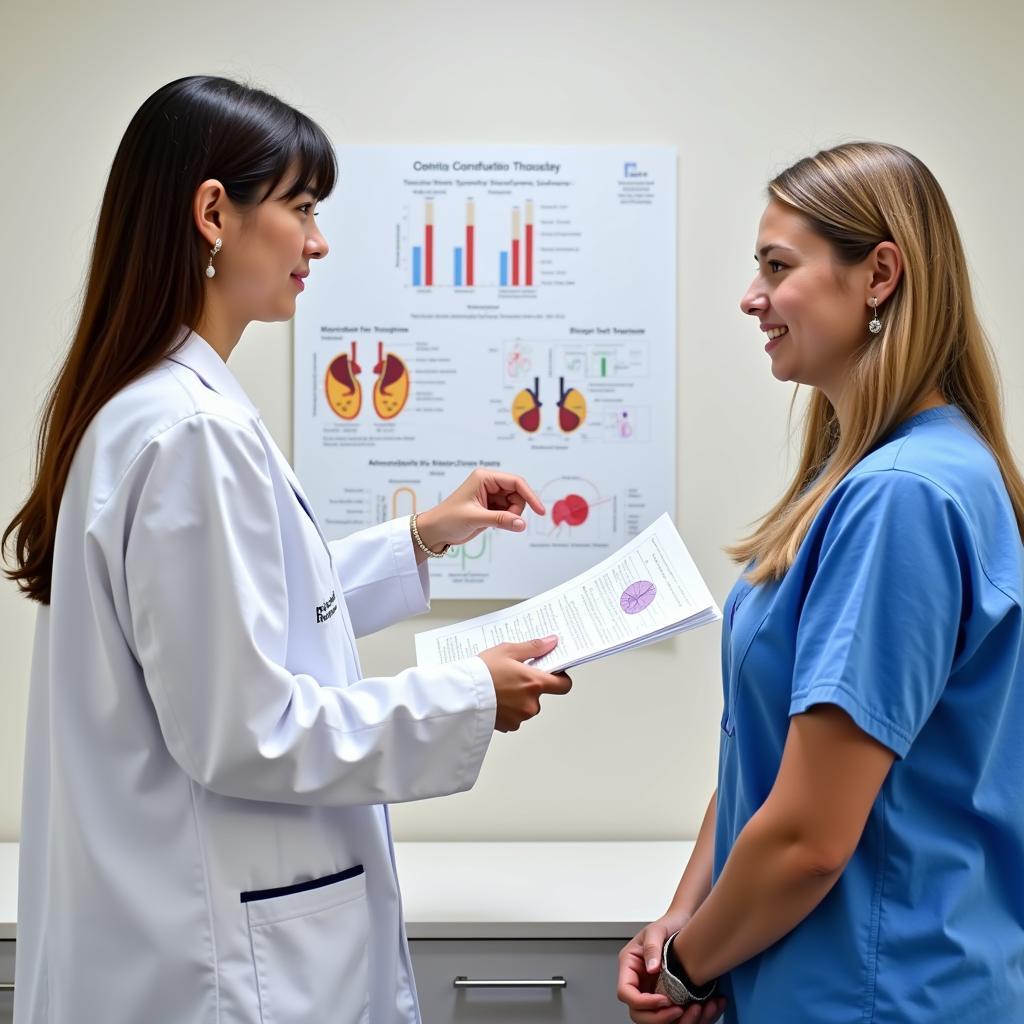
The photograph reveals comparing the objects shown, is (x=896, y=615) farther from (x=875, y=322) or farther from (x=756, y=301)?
(x=756, y=301)

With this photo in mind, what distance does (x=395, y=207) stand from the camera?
6.44 ft

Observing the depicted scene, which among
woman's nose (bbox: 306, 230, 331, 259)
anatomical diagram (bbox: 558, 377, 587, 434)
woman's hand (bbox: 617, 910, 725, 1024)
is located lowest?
woman's hand (bbox: 617, 910, 725, 1024)

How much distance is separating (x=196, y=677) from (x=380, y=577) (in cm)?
58

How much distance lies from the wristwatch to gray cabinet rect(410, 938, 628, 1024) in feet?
1.50

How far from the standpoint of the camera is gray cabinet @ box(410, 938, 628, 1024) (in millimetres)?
1548

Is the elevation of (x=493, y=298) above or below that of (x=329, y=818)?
above

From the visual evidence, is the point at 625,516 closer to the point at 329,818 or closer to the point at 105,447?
the point at 329,818

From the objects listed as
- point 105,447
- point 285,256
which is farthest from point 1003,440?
point 105,447

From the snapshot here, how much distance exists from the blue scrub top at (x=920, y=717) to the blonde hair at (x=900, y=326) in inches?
2.2

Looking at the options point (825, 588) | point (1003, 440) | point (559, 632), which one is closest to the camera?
point (825, 588)

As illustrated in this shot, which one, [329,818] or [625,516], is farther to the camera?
[625,516]

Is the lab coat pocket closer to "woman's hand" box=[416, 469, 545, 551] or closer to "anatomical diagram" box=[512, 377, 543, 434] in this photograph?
"woman's hand" box=[416, 469, 545, 551]

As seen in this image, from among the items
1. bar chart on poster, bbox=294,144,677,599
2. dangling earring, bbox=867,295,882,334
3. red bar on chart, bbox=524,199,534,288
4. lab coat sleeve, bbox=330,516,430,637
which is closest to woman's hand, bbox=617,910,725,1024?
lab coat sleeve, bbox=330,516,430,637

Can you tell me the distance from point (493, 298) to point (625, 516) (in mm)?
499
